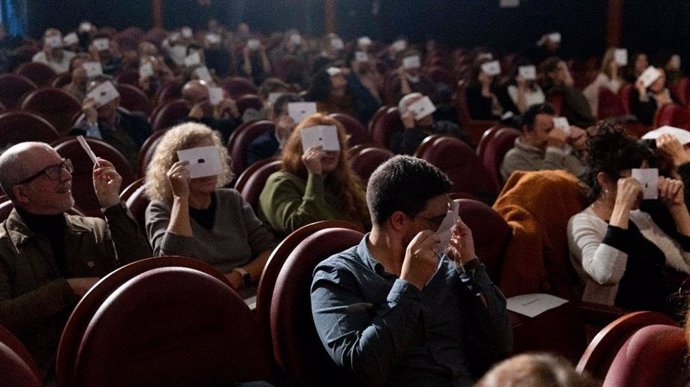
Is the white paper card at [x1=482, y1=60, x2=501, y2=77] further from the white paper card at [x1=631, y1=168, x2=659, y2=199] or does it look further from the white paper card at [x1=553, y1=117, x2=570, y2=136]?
the white paper card at [x1=631, y1=168, x2=659, y2=199]

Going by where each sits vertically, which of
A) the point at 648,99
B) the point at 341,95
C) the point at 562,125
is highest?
the point at 562,125

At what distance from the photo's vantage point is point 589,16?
1269cm

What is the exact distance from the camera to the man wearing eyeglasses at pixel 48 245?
200 cm

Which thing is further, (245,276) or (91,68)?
(91,68)

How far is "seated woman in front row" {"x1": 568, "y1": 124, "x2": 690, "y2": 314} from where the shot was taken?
258cm

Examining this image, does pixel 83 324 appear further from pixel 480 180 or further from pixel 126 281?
pixel 480 180

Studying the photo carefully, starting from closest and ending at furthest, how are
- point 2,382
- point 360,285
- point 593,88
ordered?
point 2,382 → point 360,285 → point 593,88

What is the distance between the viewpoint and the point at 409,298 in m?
1.75

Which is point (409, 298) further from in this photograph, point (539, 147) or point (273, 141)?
point (539, 147)

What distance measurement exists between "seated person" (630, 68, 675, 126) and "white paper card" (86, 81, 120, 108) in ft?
15.8

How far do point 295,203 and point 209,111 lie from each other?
8.30ft

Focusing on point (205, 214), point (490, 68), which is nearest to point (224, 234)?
point (205, 214)

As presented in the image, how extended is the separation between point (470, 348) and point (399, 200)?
0.42 meters

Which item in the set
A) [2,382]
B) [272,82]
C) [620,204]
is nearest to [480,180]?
[620,204]
